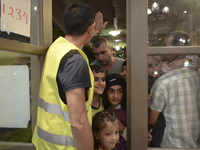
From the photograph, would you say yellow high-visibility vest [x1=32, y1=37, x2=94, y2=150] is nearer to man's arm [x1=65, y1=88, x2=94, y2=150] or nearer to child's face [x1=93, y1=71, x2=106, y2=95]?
man's arm [x1=65, y1=88, x2=94, y2=150]

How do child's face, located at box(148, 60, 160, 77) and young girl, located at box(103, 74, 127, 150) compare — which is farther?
young girl, located at box(103, 74, 127, 150)

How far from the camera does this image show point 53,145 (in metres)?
1.00

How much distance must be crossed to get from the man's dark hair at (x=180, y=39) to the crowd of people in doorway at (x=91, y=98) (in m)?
0.09

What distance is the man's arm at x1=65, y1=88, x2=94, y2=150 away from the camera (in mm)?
878

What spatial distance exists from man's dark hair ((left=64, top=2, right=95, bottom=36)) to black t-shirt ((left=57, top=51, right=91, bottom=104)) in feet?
0.71

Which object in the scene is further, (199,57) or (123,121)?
(123,121)

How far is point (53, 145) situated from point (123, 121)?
0.86 metres

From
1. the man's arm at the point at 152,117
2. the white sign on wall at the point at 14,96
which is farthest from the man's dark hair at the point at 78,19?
the man's arm at the point at 152,117

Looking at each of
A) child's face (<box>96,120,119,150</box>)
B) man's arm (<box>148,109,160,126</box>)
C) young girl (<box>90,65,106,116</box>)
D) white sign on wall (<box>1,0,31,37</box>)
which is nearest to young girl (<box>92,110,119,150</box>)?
child's face (<box>96,120,119,150</box>)

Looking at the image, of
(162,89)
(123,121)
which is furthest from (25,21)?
(123,121)

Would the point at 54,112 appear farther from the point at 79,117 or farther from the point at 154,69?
the point at 154,69

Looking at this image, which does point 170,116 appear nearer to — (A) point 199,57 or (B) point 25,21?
(A) point 199,57

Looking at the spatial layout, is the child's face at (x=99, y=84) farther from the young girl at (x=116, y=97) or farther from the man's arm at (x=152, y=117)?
the man's arm at (x=152, y=117)

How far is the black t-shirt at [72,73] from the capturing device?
89cm
